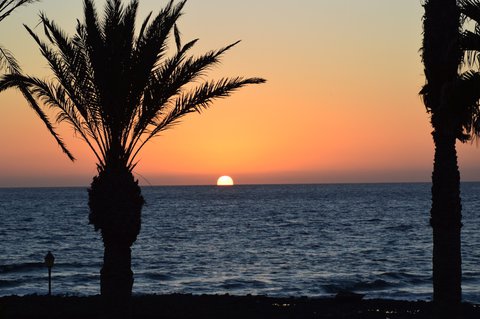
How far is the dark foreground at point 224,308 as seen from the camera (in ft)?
74.6

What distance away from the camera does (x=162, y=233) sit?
7275 centimetres

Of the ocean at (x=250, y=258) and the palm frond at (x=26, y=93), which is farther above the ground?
the palm frond at (x=26, y=93)

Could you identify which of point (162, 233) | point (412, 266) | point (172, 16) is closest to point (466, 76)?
point (172, 16)

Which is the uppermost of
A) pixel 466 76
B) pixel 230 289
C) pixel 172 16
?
pixel 172 16

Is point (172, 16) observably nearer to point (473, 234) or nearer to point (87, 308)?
point (87, 308)

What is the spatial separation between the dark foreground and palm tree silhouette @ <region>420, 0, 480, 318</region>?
8235 mm

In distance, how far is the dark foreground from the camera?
22.8m

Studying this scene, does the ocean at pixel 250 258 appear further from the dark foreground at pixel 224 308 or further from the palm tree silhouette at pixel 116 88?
the palm tree silhouette at pixel 116 88

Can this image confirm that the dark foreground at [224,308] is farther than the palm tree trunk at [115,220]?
Yes

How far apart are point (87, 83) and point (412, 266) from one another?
31627mm

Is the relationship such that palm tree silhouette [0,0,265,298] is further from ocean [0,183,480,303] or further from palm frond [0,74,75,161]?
ocean [0,183,480,303]

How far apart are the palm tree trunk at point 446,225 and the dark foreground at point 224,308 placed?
8.16m

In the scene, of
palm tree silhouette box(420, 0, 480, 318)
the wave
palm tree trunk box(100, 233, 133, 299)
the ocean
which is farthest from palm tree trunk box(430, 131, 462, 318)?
the wave

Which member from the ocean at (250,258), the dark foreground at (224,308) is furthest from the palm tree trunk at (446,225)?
the ocean at (250,258)
